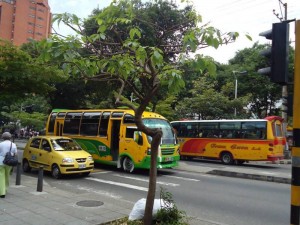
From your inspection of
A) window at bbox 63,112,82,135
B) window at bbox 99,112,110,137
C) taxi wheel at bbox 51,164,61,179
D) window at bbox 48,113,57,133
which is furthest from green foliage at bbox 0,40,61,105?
window at bbox 48,113,57,133

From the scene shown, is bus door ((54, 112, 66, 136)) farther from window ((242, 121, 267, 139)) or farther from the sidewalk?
window ((242, 121, 267, 139))

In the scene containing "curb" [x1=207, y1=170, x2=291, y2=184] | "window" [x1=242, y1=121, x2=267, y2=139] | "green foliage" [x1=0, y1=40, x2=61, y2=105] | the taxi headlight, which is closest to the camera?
the taxi headlight

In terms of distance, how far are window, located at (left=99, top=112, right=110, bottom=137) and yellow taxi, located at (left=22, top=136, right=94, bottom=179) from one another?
239 cm

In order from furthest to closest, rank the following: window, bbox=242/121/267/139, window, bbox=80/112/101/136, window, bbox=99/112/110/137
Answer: window, bbox=242/121/267/139 < window, bbox=80/112/101/136 < window, bbox=99/112/110/137

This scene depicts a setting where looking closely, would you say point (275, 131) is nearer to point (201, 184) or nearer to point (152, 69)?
point (201, 184)

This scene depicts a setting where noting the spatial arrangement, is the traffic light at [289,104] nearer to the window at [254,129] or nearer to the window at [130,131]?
the window at [130,131]

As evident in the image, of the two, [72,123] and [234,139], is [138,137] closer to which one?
[72,123]

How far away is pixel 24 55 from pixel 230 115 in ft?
68.1

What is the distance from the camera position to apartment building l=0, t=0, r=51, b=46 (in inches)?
3423

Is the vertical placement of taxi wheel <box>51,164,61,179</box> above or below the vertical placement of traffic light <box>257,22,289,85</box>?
below

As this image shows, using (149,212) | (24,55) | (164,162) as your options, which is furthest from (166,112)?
(149,212)

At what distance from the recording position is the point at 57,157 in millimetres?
12734

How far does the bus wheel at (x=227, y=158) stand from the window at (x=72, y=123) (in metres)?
9.10

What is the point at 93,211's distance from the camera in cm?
757
